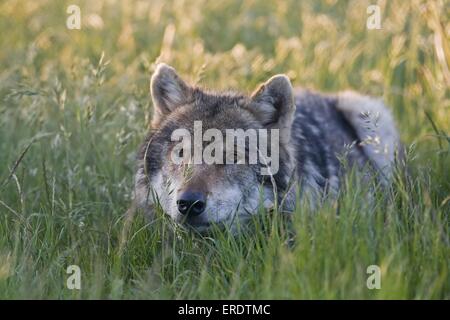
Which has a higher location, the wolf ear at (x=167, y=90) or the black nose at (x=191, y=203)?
the wolf ear at (x=167, y=90)

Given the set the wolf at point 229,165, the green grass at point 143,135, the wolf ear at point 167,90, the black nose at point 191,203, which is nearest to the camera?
the green grass at point 143,135

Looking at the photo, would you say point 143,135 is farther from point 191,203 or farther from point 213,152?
point 191,203

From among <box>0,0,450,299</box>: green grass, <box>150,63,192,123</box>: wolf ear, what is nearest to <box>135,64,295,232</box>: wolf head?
<box>150,63,192,123</box>: wolf ear

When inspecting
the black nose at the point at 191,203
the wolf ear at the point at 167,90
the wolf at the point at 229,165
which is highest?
the wolf ear at the point at 167,90

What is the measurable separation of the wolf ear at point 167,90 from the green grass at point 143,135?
54 cm

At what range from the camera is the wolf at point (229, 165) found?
5.55m

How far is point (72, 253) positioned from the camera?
5.61 metres

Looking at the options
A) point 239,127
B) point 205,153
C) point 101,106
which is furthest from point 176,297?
point 101,106

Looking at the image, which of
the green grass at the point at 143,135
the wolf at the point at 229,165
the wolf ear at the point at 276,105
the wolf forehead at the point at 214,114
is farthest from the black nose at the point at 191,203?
the wolf ear at the point at 276,105

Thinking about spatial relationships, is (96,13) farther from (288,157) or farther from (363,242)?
(363,242)

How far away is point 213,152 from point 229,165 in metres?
0.15

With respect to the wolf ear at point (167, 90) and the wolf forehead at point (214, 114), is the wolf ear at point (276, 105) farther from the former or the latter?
the wolf ear at point (167, 90)

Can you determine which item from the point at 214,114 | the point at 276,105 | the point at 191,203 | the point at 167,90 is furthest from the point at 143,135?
the point at 191,203
